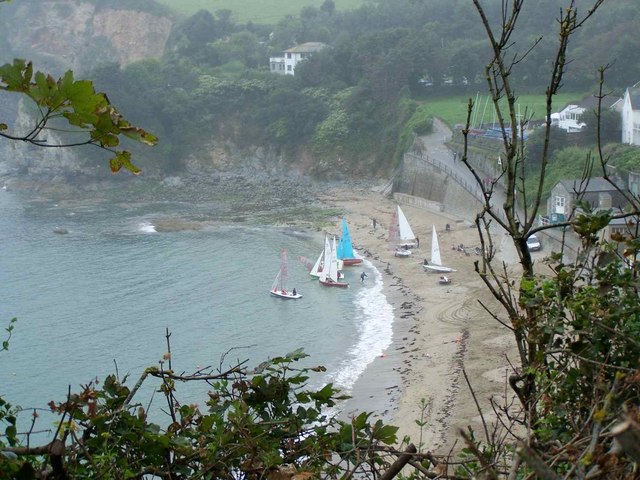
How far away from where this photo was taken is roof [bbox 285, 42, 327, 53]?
73875 mm


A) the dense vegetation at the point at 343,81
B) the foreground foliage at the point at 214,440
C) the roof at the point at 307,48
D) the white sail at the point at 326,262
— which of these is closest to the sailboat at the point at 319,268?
the white sail at the point at 326,262

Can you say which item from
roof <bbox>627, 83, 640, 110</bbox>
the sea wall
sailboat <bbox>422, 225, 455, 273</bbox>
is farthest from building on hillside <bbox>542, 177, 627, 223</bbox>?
roof <bbox>627, 83, 640, 110</bbox>

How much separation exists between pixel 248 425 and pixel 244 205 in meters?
53.7

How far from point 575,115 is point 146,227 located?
81.8 feet

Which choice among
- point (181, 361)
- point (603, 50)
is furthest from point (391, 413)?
point (603, 50)

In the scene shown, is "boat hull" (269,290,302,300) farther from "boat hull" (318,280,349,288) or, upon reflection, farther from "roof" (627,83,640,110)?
"roof" (627,83,640,110)

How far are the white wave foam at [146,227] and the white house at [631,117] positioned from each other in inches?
1016

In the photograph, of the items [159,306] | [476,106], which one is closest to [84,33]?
[476,106]

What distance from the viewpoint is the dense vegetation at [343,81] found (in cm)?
6059

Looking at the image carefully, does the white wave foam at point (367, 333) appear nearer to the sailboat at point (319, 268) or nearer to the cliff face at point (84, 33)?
the sailboat at point (319, 268)

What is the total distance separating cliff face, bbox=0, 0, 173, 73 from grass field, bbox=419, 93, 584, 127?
3760 cm

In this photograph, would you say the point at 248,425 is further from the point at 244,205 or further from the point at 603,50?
the point at 603,50

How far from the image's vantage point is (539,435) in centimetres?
367

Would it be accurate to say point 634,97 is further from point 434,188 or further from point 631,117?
point 434,188
